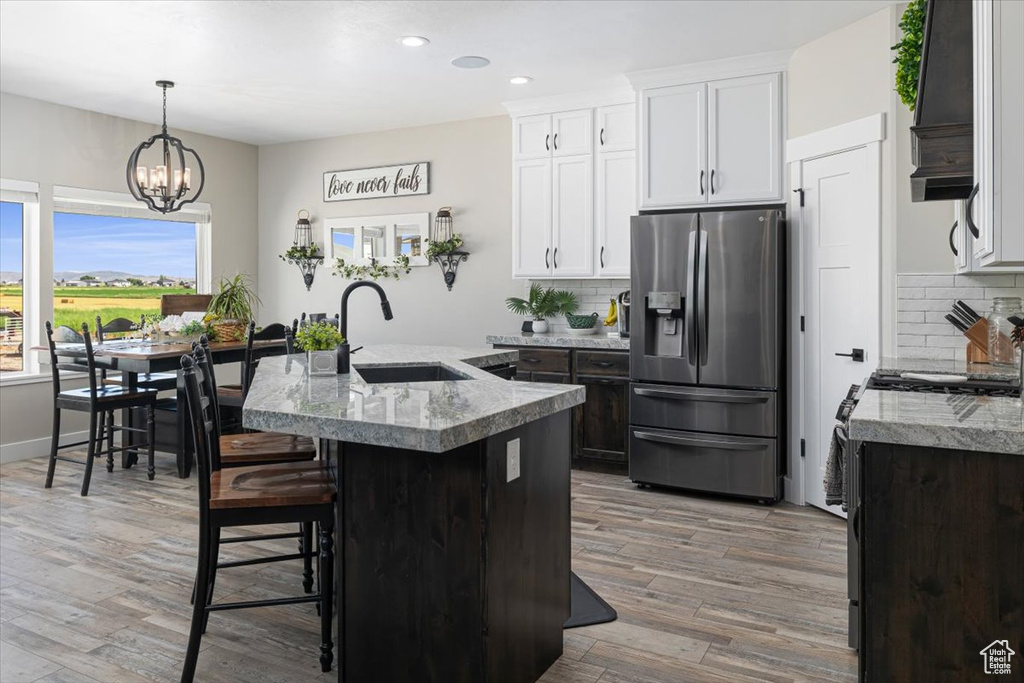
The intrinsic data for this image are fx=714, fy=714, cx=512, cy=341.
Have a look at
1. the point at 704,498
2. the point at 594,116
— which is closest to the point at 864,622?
the point at 704,498

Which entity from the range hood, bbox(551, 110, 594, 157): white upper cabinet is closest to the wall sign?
bbox(551, 110, 594, 157): white upper cabinet

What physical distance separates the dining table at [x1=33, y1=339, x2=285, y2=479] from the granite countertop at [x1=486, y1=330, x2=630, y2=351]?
5.74ft

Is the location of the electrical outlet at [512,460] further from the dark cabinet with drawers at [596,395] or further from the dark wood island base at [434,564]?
the dark cabinet with drawers at [596,395]

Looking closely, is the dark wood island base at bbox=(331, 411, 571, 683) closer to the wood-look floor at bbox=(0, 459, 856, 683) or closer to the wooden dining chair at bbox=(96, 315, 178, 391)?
the wood-look floor at bbox=(0, 459, 856, 683)

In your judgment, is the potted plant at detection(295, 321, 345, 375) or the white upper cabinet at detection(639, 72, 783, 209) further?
the white upper cabinet at detection(639, 72, 783, 209)

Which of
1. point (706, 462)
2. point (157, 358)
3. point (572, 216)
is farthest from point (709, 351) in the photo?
point (157, 358)

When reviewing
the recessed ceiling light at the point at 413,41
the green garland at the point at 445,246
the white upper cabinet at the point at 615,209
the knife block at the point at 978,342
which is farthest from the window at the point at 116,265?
the knife block at the point at 978,342

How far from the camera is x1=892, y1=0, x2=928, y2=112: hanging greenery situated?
Result: 2.63 m

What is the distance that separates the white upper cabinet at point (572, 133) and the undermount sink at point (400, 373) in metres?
2.68

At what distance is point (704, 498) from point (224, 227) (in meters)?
5.20

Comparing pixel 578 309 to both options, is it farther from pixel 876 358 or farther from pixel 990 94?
pixel 990 94

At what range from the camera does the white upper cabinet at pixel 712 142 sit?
14.9 feet

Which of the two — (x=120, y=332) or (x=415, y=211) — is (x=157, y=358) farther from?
(x=415, y=211)

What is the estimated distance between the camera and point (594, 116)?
5.40 meters
